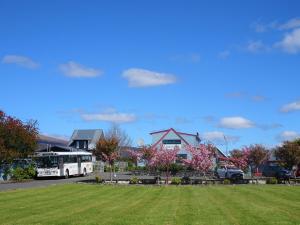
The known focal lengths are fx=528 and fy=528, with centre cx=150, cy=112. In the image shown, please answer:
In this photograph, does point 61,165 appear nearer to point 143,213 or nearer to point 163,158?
point 163,158

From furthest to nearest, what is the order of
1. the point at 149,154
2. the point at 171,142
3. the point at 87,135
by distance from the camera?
the point at 87,135, the point at 171,142, the point at 149,154

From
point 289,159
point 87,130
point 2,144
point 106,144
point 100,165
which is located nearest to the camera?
point 2,144

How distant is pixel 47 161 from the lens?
174 feet

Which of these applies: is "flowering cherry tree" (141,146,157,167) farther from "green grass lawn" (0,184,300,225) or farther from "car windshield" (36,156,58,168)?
"green grass lawn" (0,184,300,225)

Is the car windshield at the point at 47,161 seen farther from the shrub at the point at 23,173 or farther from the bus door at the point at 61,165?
the shrub at the point at 23,173

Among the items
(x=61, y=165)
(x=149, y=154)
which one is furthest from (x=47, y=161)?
(x=149, y=154)

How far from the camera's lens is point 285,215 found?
18.4m

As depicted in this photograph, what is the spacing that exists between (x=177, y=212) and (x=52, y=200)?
8.42 meters

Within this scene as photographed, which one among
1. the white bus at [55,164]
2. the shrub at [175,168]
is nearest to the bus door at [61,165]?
the white bus at [55,164]

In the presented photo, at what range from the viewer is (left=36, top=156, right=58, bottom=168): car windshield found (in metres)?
52.9

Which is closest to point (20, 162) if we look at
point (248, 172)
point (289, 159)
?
point (289, 159)

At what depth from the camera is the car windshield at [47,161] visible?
52.9 meters

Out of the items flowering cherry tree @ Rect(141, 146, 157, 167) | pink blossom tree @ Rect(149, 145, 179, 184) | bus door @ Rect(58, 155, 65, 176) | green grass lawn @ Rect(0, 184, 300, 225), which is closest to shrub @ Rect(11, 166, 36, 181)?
bus door @ Rect(58, 155, 65, 176)

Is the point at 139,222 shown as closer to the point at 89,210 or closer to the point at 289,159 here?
the point at 89,210
